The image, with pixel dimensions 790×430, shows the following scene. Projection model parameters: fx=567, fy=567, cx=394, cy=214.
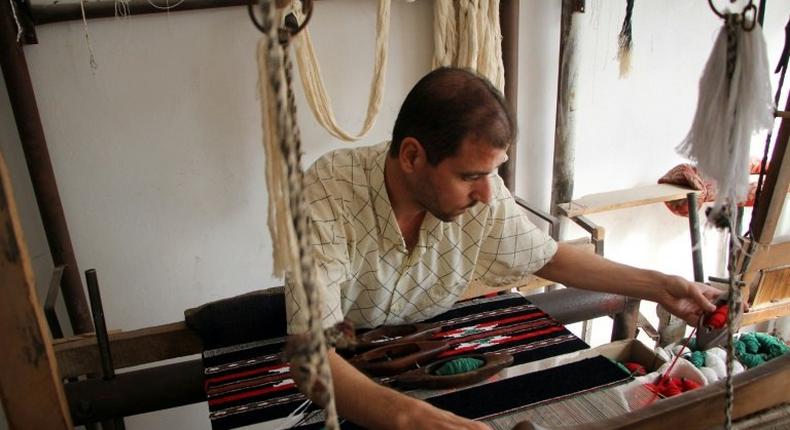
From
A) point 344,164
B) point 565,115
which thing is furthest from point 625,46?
point 344,164

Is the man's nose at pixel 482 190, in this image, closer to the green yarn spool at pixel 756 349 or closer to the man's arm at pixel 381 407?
the man's arm at pixel 381 407

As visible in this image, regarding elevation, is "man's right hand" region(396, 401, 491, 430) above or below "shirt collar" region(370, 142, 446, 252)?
below

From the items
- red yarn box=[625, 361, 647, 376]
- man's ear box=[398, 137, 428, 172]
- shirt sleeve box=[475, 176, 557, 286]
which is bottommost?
red yarn box=[625, 361, 647, 376]

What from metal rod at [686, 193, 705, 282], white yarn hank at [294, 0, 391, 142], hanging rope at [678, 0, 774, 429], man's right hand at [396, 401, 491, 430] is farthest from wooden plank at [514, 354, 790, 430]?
metal rod at [686, 193, 705, 282]

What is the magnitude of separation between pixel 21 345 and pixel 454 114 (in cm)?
91

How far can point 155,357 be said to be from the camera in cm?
163

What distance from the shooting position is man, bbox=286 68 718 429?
123 cm

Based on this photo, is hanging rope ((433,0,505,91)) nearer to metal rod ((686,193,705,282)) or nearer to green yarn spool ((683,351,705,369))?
metal rod ((686,193,705,282))

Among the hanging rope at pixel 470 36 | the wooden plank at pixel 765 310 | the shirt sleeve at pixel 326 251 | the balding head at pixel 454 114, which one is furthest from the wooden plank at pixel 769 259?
the shirt sleeve at pixel 326 251

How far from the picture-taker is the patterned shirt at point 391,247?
138cm

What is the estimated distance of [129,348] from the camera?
1604 mm

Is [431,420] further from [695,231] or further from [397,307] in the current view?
[695,231]

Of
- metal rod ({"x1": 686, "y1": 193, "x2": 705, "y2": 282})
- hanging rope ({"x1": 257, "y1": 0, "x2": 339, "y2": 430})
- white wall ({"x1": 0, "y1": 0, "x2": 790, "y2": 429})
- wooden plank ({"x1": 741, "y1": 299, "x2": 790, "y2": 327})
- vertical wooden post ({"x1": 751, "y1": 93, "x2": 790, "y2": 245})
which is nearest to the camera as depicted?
hanging rope ({"x1": 257, "y1": 0, "x2": 339, "y2": 430})

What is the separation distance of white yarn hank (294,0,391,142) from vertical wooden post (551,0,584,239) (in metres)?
0.87
